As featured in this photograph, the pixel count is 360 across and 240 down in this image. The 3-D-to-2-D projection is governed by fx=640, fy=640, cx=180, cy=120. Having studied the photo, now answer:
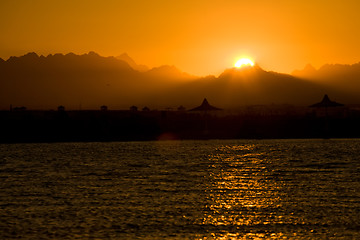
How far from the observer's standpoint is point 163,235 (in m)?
25.6

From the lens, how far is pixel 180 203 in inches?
1357

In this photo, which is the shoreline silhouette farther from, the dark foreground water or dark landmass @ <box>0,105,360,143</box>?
the dark foreground water

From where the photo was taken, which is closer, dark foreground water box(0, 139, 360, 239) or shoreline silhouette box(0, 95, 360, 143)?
dark foreground water box(0, 139, 360, 239)

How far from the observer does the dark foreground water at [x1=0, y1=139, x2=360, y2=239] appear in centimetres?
2654

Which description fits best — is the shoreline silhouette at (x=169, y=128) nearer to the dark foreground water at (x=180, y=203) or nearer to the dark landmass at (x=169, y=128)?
the dark landmass at (x=169, y=128)

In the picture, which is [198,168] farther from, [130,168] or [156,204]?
[156,204]

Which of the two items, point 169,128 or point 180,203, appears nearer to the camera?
point 180,203

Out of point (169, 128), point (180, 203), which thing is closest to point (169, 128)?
point (169, 128)

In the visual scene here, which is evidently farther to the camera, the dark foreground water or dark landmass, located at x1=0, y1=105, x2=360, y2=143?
dark landmass, located at x1=0, y1=105, x2=360, y2=143

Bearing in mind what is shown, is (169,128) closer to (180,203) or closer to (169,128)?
(169,128)

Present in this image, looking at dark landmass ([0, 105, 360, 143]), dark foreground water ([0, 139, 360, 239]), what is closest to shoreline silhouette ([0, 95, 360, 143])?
dark landmass ([0, 105, 360, 143])

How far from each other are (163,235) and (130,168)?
35.8m

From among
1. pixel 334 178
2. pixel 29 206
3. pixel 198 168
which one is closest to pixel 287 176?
pixel 334 178

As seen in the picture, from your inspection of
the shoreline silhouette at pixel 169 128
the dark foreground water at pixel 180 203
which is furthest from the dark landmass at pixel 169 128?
the dark foreground water at pixel 180 203
